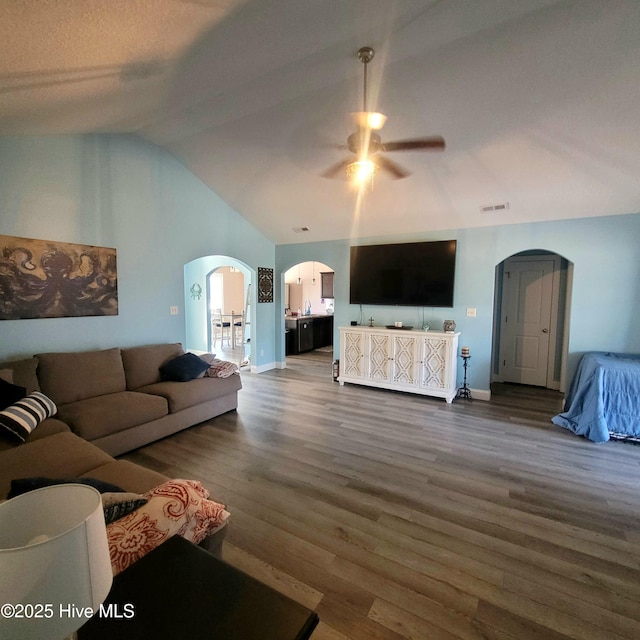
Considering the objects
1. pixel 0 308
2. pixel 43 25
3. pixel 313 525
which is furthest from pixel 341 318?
pixel 43 25

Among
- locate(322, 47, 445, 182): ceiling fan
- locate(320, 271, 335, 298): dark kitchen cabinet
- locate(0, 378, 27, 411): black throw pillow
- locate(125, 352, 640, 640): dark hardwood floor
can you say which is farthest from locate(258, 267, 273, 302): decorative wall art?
locate(0, 378, 27, 411): black throw pillow

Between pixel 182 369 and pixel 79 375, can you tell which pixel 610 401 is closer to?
pixel 182 369

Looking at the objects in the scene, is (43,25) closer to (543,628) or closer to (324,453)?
(324,453)

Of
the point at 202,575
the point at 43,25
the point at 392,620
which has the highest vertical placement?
the point at 43,25

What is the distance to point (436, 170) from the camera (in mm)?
3838

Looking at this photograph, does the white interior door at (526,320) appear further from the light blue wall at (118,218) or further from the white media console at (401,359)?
Result: the light blue wall at (118,218)

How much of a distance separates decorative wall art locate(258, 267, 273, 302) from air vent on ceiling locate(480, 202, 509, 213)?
3.78 m

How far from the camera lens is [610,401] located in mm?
3535

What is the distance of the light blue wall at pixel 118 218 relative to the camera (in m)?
3.27

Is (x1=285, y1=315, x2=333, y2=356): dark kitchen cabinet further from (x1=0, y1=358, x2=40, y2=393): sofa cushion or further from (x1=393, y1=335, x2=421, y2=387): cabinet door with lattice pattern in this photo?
(x1=0, y1=358, x2=40, y2=393): sofa cushion

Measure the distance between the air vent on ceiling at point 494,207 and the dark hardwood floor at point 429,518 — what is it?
2.68 meters

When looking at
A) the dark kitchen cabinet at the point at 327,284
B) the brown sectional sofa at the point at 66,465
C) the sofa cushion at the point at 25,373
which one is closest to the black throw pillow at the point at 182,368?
the sofa cushion at the point at 25,373

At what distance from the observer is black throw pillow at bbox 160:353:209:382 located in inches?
154

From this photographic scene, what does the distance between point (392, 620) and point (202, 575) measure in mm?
1201
